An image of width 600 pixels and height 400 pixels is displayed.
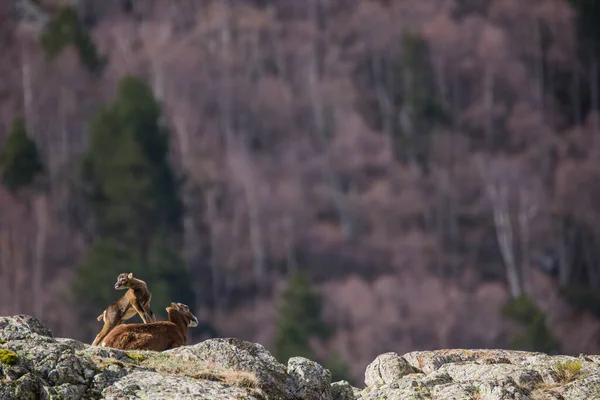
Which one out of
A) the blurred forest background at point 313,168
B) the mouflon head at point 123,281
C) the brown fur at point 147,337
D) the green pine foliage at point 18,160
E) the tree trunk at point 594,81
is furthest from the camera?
the tree trunk at point 594,81

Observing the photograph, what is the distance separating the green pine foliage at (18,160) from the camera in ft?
477

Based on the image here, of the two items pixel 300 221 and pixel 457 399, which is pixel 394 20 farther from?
pixel 457 399

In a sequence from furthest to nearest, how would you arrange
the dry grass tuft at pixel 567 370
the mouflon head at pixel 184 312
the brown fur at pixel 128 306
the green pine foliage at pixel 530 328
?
the green pine foliage at pixel 530 328 → the brown fur at pixel 128 306 → the mouflon head at pixel 184 312 → the dry grass tuft at pixel 567 370

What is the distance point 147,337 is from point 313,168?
141 meters

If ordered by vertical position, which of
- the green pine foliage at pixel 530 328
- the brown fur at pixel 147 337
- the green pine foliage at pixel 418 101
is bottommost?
the brown fur at pixel 147 337

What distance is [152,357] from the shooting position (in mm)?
16438

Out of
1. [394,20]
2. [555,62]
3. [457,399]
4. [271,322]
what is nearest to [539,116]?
[555,62]

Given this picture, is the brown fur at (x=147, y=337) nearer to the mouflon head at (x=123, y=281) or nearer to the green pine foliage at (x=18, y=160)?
the mouflon head at (x=123, y=281)

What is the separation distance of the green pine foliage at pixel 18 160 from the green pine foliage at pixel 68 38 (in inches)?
619

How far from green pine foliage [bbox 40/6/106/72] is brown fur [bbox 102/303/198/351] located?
Answer: 483ft

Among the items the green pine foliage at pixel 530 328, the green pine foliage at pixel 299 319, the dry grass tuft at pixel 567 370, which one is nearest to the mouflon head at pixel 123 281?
the dry grass tuft at pixel 567 370

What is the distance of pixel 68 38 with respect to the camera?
6447 inches

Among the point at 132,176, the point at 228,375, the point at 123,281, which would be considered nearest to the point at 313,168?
the point at 132,176

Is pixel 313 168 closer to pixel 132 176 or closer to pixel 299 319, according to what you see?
pixel 132 176
